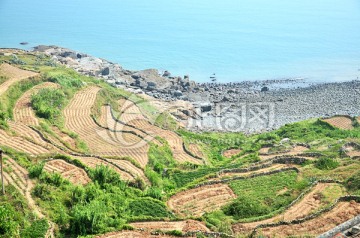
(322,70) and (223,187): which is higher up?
(322,70)

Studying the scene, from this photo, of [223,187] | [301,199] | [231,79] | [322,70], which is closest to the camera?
[301,199]

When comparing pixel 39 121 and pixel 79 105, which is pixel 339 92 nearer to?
pixel 79 105

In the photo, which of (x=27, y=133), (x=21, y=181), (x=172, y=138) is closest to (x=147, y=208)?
(x=21, y=181)

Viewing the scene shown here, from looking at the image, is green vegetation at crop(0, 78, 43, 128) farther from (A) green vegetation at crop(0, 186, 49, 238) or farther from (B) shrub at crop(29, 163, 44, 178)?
(A) green vegetation at crop(0, 186, 49, 238)

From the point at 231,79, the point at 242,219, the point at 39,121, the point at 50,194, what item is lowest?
the point at 242,219

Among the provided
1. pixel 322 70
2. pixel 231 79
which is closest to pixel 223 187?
pixel 231 79

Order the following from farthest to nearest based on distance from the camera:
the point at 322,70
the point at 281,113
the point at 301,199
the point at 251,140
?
the point at 322,70
the point at 281,113
the point at 251,140
the point at 301,199

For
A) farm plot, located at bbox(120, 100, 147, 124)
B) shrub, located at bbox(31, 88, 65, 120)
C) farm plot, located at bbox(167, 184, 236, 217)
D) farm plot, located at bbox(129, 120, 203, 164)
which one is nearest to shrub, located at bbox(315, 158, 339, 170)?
farm plot, located at bbox(167, 184, 236, 217)
